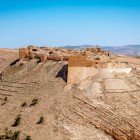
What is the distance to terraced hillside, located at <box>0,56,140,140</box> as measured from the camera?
34281 millimetres

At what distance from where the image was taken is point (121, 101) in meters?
37.4

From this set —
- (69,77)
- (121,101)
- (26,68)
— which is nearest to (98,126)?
(121,101)

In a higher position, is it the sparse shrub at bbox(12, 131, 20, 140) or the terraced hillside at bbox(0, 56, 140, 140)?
the terraced hillside at bbox(0, 56, 140, 140)

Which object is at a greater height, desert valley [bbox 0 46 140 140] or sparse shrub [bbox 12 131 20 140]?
desert valley [bbox 0 46 140 140]

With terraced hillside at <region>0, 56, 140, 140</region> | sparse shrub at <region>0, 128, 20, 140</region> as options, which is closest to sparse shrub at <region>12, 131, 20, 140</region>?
sparse shrub at <region>0, 128, 20, 140</region>

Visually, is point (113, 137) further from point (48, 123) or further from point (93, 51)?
point (93, 51)

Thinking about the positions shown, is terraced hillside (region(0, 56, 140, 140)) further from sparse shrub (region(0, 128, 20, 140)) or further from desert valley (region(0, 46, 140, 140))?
sparse shrub (region(0, 128, 20, 140))

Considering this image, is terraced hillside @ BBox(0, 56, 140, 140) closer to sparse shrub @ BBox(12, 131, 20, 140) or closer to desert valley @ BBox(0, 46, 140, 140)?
desert valley @ BBox(0, 46, 140, 140)

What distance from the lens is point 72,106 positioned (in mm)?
36812

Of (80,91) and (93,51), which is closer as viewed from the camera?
(80,91)

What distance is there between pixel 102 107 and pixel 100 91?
2612 mm

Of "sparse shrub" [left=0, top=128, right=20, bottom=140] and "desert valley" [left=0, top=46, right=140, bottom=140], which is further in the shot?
"desert valley" [left=0, top=46, right=140, bottom=140]

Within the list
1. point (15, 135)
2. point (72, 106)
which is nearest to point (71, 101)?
point (72, 106)

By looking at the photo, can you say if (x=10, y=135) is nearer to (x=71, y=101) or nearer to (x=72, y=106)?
(x=72, y=106)
